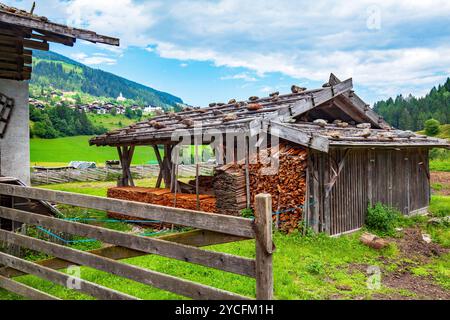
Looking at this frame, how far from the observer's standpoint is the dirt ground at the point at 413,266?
6.52 metres

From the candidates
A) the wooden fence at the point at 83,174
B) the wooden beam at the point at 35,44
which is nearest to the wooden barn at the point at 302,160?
the wooden beam at the point at 35,44

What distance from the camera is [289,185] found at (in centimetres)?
968

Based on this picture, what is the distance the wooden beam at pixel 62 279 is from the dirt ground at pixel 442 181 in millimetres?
19879

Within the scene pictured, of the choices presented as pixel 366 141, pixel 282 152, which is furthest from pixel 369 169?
pixel 282 152

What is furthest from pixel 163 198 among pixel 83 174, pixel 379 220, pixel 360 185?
pixel 83 174

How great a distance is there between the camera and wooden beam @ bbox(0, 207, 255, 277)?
292cm

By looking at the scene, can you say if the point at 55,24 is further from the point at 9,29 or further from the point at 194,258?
the point at 194,258

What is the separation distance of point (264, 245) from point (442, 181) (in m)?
25.5

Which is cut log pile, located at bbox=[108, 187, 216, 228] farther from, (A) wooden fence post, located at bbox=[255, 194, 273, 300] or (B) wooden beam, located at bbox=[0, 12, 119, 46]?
(A) wooden fence post, located at bbox=[255, 194, 273, 300]

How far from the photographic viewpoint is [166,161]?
14055 mm

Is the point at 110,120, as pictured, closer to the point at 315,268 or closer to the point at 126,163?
the point at 126,163

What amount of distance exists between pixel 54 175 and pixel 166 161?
846 inches

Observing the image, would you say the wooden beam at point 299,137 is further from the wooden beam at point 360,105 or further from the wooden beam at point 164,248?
the wooden beam at point 164,248

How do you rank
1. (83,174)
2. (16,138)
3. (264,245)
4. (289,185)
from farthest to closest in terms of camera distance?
(83,174)
(289,185)
(16,138)
(264,245)
